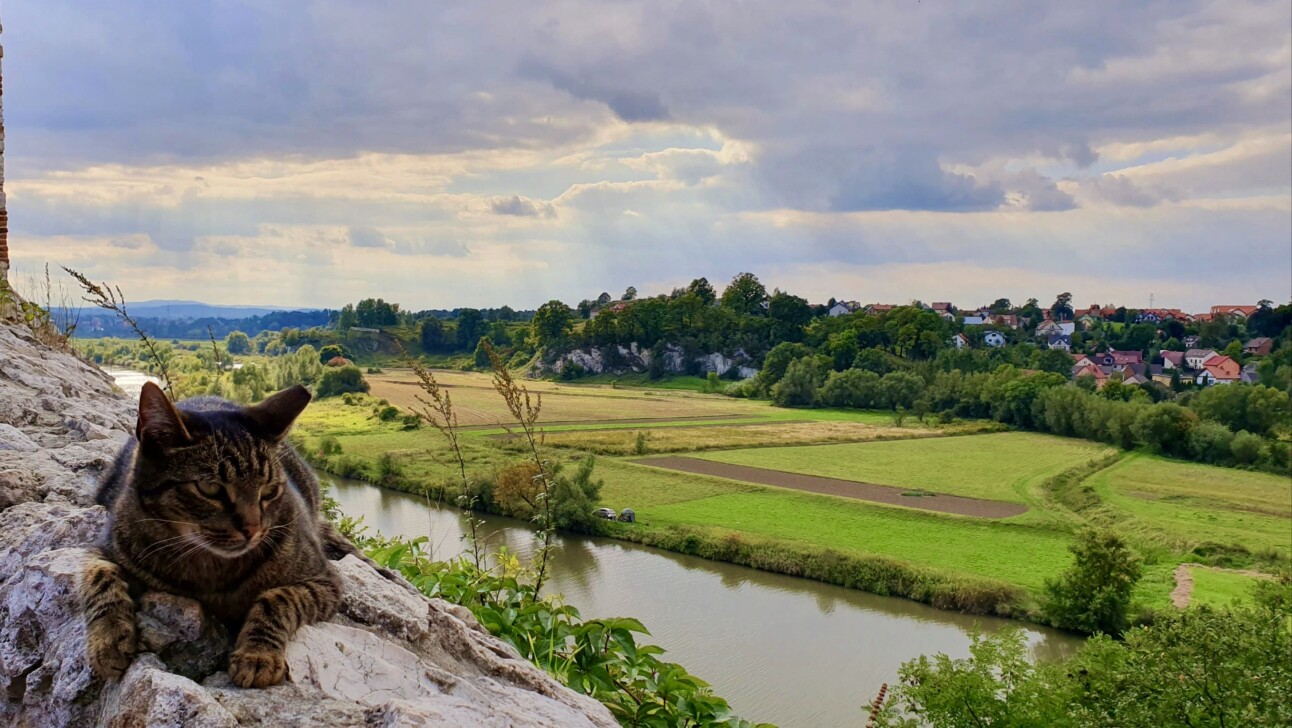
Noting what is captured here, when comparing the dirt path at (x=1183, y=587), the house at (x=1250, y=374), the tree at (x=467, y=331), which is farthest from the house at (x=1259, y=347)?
the tree at (x=467, y=331)

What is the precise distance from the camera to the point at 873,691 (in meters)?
21.7

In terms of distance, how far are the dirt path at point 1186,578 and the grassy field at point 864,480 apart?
1.15 feet

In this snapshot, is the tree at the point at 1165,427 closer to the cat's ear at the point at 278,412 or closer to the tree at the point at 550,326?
the tree at the point at 550,326

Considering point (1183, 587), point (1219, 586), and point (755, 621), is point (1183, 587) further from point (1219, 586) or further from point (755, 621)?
point (755, 621)

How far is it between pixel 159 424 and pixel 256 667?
59 cm

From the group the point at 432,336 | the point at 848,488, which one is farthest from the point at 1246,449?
the point at 432,336

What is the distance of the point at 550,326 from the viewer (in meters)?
71.2

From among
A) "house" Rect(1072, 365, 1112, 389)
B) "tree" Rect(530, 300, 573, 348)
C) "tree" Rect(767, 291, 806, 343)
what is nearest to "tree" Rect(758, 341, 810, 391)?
"tree" Rect(767, 291, 806, 343)

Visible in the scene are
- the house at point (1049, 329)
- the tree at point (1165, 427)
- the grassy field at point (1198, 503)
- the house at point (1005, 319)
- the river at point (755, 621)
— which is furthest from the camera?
the house at point (1005, 319)

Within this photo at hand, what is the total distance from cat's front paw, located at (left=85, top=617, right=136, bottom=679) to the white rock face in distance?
0.03m

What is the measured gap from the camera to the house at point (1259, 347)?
251 feet

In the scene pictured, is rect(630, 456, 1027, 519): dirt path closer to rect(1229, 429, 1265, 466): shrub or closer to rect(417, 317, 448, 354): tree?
rect(1229, 429, 1265, 466): shrub

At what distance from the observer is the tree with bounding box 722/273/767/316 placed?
96.8 metres

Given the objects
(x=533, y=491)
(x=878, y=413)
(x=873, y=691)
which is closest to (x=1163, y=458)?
(x=878, y=413)
